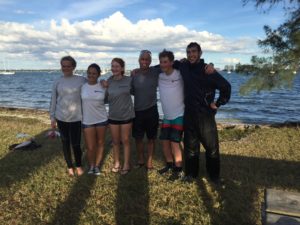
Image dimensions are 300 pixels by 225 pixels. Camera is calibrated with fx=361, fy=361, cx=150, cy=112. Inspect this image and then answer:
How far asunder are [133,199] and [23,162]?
3.36 m

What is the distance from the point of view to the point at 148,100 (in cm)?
613

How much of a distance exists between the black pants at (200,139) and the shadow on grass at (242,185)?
25 centimetres

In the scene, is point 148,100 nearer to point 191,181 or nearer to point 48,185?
point 191,181

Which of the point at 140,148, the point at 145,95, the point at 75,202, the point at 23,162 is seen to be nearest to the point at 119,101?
the point at 145,95

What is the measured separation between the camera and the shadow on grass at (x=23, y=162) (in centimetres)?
651

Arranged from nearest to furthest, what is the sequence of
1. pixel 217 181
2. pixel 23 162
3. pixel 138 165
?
pixel 217 181 → pixel 138 165 → pixel 23 162

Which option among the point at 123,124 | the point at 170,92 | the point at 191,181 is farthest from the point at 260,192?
the point at 123,124

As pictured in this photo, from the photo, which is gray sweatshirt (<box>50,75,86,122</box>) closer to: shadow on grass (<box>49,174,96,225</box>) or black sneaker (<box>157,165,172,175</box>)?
shadow on grass (<box>49,174,96,225</box>)

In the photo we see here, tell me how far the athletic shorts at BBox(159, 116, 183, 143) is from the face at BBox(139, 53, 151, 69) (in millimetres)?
983

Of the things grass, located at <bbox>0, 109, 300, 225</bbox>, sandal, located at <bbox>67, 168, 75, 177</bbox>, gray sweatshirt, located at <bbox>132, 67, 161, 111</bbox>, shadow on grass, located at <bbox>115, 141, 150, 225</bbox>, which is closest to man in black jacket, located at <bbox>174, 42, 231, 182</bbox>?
gray sweatshirt, located at <bbox>132, 67, 161, 111</bbox>

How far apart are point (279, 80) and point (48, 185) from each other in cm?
907

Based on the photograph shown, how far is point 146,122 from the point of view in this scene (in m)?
6.30

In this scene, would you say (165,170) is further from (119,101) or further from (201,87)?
(201,87)

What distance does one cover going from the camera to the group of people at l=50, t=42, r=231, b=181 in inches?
223
